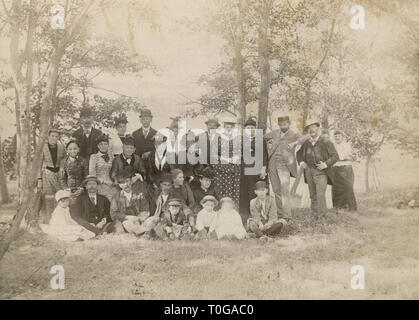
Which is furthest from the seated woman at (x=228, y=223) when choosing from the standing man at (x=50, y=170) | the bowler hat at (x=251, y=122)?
the standing man at (x=50, y=170)

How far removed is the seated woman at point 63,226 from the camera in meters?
5.04

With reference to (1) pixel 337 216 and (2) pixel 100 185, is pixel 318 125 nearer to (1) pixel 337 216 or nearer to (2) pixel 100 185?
(1) pixel 337 216

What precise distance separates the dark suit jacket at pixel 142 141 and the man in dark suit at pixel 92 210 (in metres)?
0.59

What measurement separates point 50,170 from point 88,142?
1.68ft

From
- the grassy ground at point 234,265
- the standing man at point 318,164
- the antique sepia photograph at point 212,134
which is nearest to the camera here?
the grassy ground at point 234,265

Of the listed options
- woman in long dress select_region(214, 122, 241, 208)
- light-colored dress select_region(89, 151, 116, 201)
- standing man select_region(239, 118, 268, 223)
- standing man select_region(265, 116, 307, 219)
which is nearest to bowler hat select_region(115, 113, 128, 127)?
light-colored dress select_region(89, 151, 116, 201)

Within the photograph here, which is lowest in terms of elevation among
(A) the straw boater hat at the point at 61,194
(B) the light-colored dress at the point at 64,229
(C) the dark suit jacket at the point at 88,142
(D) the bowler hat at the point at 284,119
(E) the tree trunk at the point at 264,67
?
(B) the light-colored dress at the point at 64,229

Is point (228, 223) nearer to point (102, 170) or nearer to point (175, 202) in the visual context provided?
point (175, 202)

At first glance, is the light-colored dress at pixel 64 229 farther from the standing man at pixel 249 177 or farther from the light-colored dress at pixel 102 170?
the standing man at pixel 249 177

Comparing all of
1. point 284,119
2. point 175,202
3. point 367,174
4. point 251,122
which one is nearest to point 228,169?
point 251,122

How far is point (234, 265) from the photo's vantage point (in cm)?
489

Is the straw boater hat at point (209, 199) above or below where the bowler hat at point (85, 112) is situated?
below
